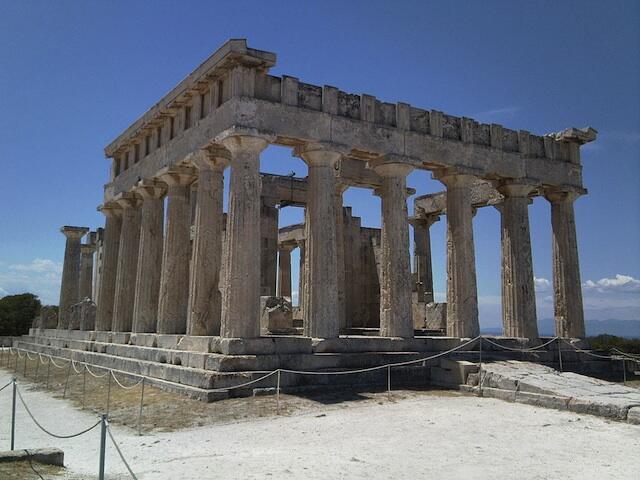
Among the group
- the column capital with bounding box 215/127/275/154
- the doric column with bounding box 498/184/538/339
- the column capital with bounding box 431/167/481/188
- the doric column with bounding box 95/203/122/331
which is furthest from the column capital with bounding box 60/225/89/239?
the doric column with bounding box 498/184/538/339

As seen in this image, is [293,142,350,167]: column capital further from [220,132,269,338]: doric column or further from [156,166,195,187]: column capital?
[156,166,195,187]: column capital

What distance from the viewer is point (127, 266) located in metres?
21.7

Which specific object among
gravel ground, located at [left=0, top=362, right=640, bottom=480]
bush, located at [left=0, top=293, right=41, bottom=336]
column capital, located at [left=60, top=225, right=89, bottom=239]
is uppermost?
column capital, located at [left=60, top=225, right=89, bottom=239]

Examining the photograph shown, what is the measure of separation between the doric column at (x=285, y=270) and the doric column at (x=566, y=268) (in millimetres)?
14510

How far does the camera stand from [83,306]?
25.4 meters

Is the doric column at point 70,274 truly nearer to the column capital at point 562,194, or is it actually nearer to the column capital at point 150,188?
the column capital at point 150,188

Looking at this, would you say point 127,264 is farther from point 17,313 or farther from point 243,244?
point 17,313

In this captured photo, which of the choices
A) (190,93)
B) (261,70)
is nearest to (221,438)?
(261,70)

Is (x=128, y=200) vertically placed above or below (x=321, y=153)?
above

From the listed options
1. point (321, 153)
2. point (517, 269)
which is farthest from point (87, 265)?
point (517, 269)

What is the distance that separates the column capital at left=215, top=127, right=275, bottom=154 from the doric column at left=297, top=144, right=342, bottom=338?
148 centimetres

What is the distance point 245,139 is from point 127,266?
9195mm

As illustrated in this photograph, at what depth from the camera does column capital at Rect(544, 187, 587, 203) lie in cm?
2119

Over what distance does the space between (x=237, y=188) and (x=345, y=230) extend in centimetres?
1303
